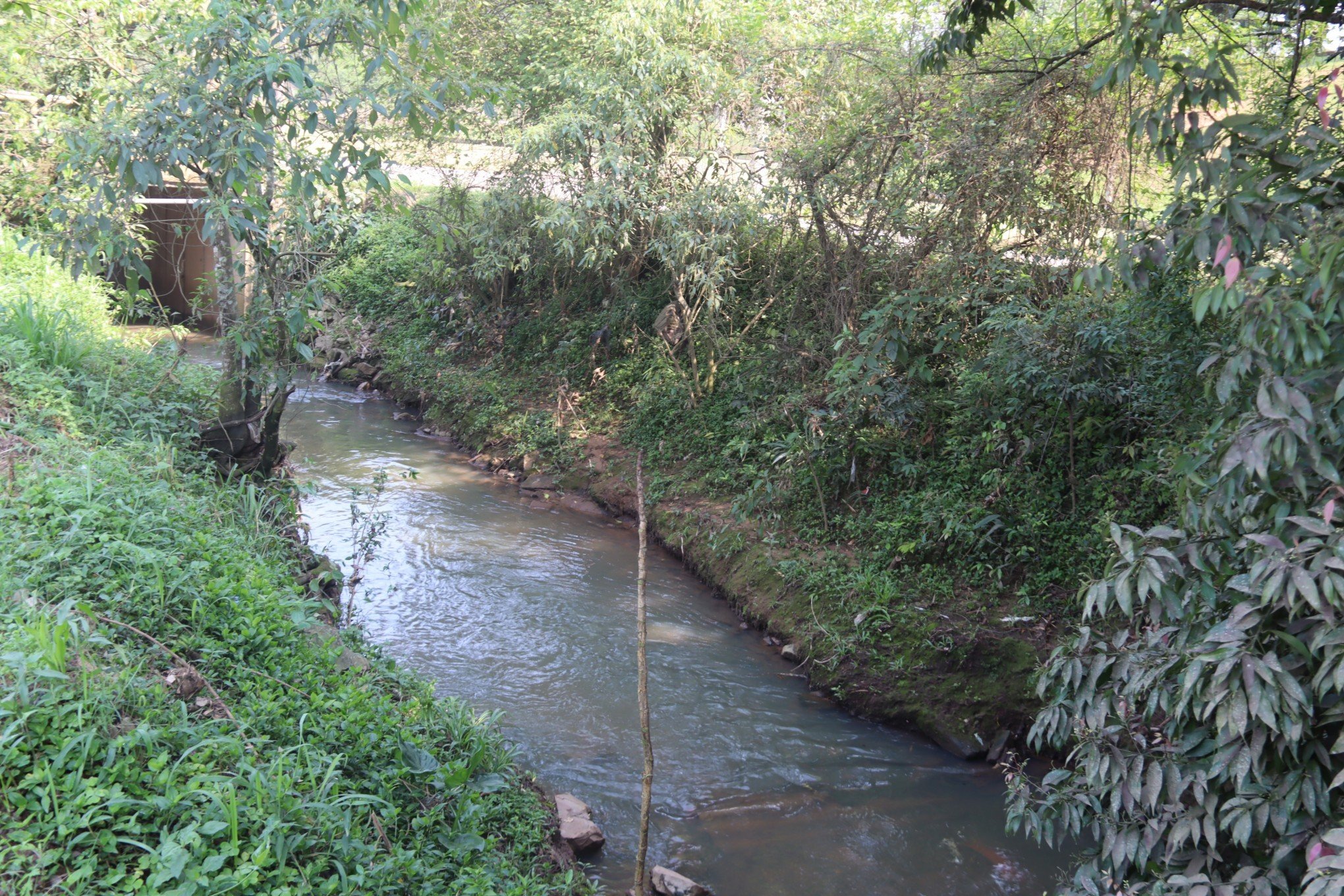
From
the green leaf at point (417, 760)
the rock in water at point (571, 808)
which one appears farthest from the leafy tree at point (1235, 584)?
the green leaf at point (417, 760)

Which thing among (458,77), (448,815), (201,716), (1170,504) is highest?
(458,77)

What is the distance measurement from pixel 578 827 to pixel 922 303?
178 inches

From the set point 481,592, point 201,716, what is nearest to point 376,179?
point 201,716

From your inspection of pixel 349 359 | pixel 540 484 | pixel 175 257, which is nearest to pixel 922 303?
pixel 540 484

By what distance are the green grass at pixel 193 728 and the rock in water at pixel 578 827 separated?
0.18 metres

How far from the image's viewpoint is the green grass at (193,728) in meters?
2.70

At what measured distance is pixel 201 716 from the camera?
337 centimetres

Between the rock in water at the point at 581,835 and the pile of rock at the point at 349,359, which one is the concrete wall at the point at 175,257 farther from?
the rock in water at the point at 581,835

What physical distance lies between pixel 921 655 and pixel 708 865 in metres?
2.33

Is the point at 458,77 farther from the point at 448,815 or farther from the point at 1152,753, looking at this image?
the point at 1152,753

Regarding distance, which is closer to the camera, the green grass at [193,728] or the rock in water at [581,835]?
the green grass at [193,728]

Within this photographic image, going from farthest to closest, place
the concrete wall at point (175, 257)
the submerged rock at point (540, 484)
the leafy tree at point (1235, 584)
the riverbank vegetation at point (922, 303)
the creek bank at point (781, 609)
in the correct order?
1. the concrete wall at point (175, 257)
2. the submerged rock at point (540, 484)
3. the creek bank at point (781, 609)
4. the riverbank vegetation at point (922, 303)
5. the leafy tree at point (1235, 584)

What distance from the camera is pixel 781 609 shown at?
7.06 metres

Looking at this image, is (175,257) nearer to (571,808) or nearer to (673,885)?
(571,808)
